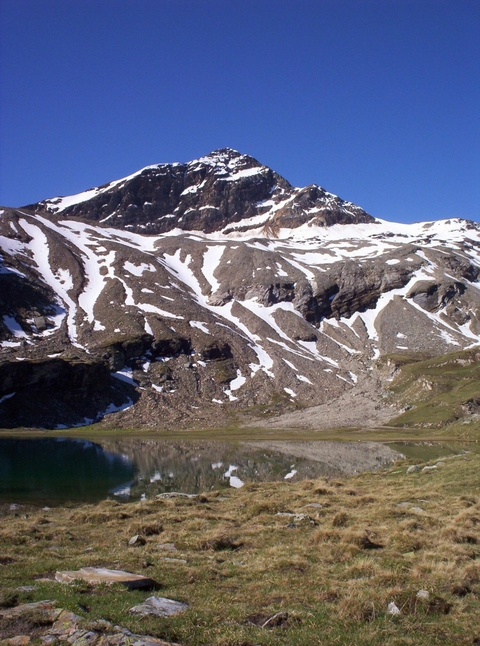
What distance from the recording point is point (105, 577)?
1373 cm

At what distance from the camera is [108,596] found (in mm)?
12211

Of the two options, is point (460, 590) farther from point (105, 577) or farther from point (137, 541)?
point (137, 541)

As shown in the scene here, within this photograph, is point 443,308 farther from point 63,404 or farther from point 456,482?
point 456,482

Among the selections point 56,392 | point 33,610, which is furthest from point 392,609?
point 56,392

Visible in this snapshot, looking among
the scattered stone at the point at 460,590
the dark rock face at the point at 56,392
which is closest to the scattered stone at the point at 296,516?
the scattered stone at the point at 460,590

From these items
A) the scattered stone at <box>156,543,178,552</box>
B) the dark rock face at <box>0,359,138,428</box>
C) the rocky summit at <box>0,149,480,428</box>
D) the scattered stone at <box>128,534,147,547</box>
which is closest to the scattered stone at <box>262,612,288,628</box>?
the scattered stone at <box>156,543,178,552</box>

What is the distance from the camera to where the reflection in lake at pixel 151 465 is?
42.8m

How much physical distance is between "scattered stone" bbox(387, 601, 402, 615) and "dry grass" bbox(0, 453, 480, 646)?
6.4 inches

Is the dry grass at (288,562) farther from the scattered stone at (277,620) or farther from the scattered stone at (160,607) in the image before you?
the scattered stone at (160,607)

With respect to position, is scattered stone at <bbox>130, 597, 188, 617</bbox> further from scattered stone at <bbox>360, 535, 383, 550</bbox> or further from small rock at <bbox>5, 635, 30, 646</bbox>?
scattered stone at <bbox>360, 535, 383, 550</bbox>

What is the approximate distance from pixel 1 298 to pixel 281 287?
343 feet

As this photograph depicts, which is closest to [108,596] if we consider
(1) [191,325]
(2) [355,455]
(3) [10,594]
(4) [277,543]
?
(3) [10,594]

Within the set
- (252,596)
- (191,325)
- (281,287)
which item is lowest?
(252,596)

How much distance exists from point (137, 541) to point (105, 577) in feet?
20.3
